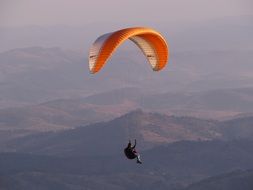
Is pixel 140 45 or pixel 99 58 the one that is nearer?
pixel 99 58

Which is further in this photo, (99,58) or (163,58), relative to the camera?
(163,58)

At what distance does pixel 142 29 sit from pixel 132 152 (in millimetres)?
8218

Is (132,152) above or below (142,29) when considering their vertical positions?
below

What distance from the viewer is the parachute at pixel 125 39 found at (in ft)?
157

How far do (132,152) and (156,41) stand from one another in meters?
9.06

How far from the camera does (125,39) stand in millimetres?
48312

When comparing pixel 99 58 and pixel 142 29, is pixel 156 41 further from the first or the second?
pixel 99 58

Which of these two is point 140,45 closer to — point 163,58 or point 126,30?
point 163,58

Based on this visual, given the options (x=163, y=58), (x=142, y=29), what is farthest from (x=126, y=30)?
(x=163, y=58)

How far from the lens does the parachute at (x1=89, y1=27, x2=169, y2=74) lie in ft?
157

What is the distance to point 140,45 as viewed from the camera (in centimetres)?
5597

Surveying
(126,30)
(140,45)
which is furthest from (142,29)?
(140,45)

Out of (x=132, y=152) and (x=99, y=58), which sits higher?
(x=99, y=58)

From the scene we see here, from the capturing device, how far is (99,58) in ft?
156
